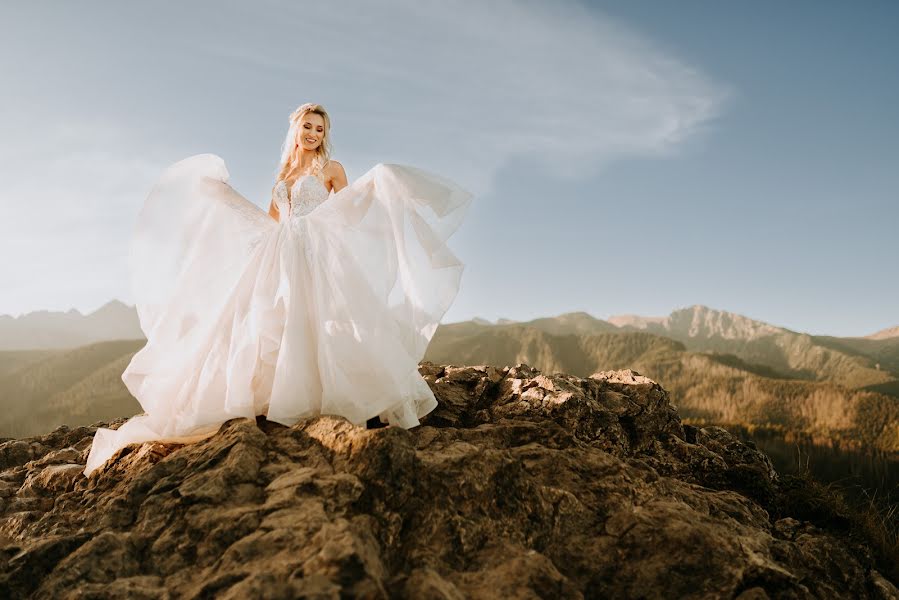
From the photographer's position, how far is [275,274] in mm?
4637

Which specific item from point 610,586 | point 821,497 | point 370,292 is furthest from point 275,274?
point 821,497

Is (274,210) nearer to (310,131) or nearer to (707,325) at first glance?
(310,131)

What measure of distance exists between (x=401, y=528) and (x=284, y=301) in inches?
101

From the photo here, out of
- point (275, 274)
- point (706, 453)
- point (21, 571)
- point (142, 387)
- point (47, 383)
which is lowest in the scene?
point (47, 383)

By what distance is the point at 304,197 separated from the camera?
17.2 feet

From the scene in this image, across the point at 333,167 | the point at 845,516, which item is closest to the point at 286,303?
the point at 333,167

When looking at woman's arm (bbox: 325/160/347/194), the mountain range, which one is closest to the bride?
woman's arm (bbox: 325/160/347/194)

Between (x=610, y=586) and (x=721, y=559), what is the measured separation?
0.65 meters

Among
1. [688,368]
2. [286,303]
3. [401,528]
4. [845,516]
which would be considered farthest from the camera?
[688,368]

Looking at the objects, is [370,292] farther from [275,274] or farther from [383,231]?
[275,274]

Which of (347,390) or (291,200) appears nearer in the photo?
(347,390)

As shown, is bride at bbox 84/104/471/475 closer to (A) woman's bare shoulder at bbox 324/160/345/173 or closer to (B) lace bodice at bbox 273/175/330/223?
(B) lace bodice at bbox 273/175/330/223

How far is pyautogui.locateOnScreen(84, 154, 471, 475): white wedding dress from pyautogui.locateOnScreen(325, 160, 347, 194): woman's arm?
831mm

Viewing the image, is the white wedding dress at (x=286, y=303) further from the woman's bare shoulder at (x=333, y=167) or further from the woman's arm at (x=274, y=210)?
the woman's bare shoulder at (x=333, y=167)
